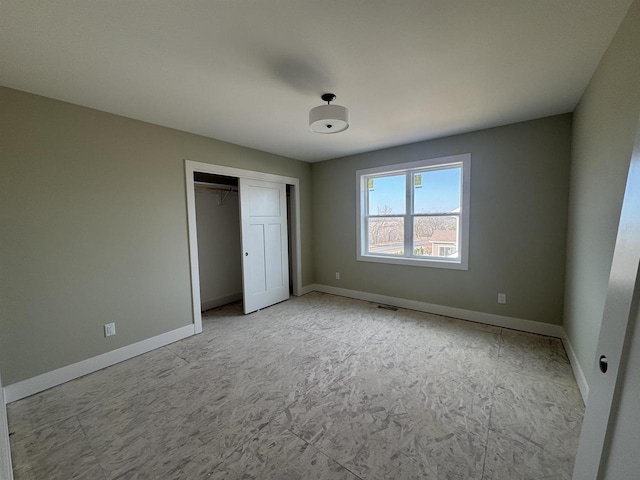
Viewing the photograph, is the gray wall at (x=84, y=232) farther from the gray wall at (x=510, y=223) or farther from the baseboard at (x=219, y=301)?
the gray wall at (x=510, y=223)

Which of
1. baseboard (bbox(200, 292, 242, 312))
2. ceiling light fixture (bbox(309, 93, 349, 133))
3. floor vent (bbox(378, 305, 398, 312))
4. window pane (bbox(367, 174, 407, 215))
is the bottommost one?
baseboard (bbox(200, 292, 242, 312))

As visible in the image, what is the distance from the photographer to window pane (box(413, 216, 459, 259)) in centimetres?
363

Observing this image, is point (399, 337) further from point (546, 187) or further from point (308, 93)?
point (308, 93)

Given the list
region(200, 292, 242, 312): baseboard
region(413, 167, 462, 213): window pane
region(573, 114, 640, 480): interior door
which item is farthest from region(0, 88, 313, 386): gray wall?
region(573, 114, 640, 480): interior door

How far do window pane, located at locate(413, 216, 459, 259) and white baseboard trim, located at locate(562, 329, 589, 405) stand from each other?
4.71 feet

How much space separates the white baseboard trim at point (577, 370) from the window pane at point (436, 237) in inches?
56.5

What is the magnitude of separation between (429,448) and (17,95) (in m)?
3.96

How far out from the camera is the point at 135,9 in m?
1.36

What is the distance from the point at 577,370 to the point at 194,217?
4131 millimetres

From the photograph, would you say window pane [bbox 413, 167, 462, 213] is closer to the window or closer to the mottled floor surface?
the window

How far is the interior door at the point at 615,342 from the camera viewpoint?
0.75 metres

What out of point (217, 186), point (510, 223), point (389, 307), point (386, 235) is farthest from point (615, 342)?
point (217, 186)

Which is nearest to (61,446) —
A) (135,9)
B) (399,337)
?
(135,9)

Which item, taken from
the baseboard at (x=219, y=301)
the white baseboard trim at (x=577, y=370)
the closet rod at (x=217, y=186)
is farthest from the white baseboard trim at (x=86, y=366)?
the white baseboard trim at (x=577, y=370)
